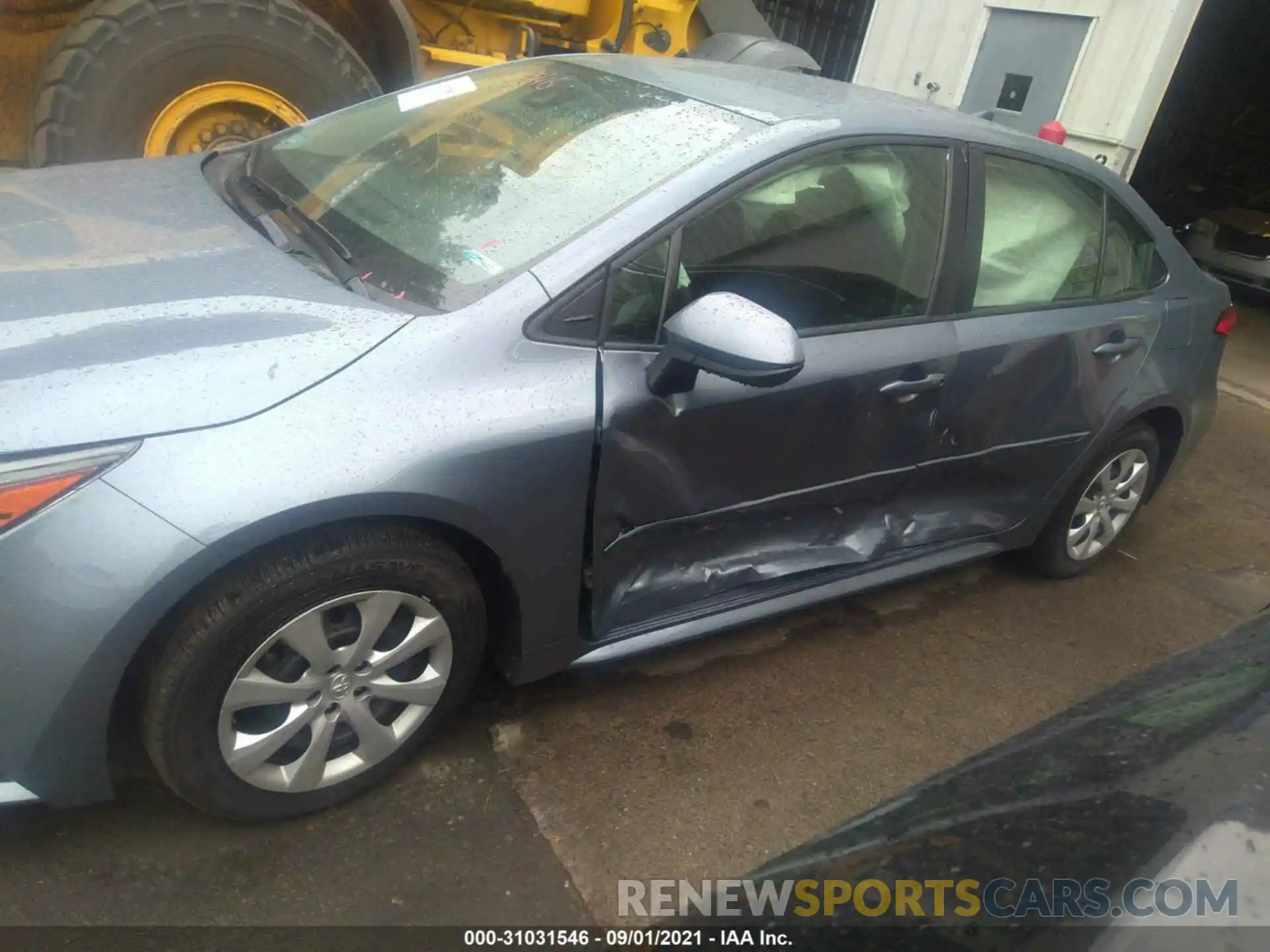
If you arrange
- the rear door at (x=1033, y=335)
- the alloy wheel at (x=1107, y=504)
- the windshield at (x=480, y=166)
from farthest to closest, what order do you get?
the alloy wheel at (x=1107, y=504) → the rear door at (x=1033, y=335) → the windshield at (x=480, y=166)

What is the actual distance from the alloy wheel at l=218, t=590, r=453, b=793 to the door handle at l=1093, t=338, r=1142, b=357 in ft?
7.57

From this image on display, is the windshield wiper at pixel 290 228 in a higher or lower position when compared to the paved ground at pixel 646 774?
higher

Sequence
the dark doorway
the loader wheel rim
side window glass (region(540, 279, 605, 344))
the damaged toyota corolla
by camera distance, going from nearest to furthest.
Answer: the damaged toyota corolla → side window glass (region(540, 279, 605, 344)) → the loader wheel rim → the dark doorway

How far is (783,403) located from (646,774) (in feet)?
3.32

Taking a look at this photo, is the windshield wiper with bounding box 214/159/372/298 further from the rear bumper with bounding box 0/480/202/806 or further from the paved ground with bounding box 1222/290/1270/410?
the paved ground with bounding box 1222/290/1270/410

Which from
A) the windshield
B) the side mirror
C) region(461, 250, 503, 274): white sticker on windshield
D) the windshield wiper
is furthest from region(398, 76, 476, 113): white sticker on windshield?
the side mirror

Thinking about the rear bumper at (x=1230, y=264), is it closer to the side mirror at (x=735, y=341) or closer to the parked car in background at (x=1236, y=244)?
the parked car in background at (x=1236, y=244)

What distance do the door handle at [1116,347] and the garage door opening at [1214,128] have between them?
6.86 meters

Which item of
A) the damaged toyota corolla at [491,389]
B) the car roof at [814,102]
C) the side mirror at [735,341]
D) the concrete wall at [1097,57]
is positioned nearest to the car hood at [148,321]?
the damaged toyota corolla at [491,389]

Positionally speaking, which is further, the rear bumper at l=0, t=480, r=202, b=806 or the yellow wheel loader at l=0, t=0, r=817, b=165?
the yellow wheel loader at l=0, t=0, r=817, b=165

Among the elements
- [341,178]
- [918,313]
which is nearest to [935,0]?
[918,313]

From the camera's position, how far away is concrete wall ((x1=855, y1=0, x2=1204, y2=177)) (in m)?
6.43

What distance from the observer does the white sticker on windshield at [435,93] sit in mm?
2912

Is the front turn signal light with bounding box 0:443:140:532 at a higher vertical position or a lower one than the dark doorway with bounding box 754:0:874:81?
lower
